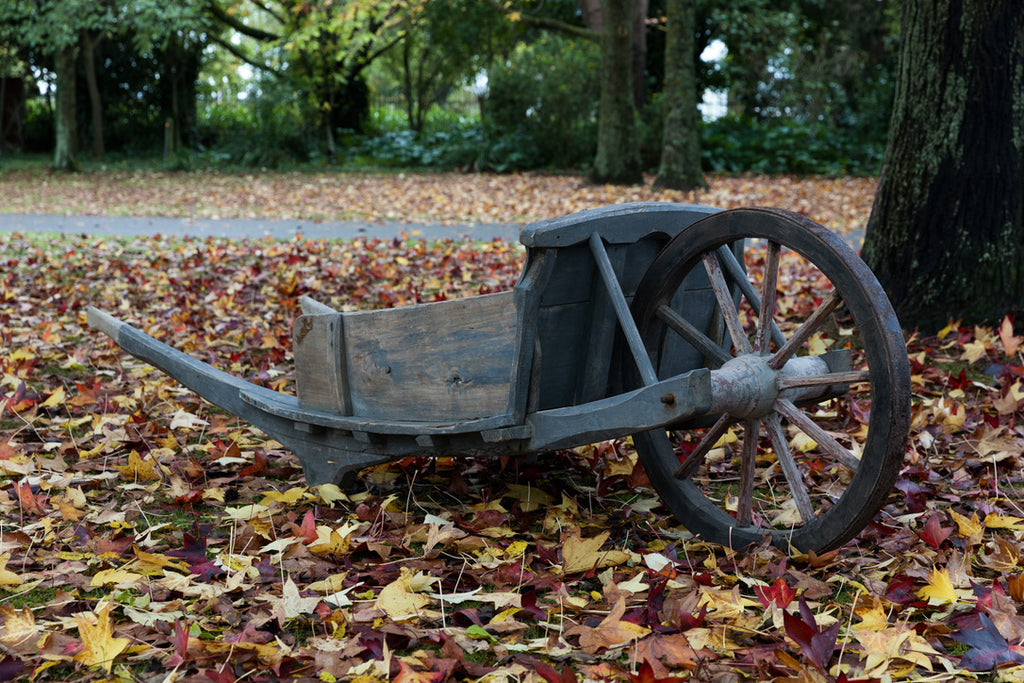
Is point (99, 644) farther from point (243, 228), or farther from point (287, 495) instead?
point (243, 228)

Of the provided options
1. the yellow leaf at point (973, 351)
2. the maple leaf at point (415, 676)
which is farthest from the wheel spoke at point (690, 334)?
the yellow leaf at point (973, 351)

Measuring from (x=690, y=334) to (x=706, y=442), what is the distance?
31cm

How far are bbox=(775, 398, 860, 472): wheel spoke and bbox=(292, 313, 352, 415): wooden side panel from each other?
4.40 feet

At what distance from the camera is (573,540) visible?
2490mm

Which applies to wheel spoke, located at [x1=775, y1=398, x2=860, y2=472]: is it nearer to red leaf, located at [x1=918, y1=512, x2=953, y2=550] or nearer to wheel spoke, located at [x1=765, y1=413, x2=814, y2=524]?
wheel spoke, located at [x1=765, y1=413, x2=814, y2=524]

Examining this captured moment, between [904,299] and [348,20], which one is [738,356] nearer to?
[904,299]

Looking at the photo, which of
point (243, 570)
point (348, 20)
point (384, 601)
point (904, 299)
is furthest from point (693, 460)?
point (348, 20)

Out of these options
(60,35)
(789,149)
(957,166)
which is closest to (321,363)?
(957,166)

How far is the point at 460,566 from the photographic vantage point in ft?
8.34

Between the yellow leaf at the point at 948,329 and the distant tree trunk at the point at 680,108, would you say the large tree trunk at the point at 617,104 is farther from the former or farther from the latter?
the yellow leaf at the point at 948,329

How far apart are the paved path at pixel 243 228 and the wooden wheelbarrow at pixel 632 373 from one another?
6.27 meters

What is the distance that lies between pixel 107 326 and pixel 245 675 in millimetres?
1919

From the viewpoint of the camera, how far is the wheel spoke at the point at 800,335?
238 centimetres

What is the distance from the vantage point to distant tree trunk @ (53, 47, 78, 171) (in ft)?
Answer: 60.5
